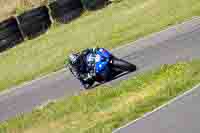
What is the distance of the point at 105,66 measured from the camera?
18656mm

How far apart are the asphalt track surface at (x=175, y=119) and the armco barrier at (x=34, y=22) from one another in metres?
19.8

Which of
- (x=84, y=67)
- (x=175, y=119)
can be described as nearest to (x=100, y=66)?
(x=84, y=67)

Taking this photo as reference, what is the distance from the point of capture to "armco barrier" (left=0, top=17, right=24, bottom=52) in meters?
31.7

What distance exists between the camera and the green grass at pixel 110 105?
1418 centimetres

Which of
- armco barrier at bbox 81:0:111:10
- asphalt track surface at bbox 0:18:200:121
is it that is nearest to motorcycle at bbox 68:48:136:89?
asphalt track surface at bbox 0:18:200:121

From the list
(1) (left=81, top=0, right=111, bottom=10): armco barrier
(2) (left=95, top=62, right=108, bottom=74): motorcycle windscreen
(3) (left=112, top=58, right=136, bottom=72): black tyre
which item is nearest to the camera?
(2) (left=95, top=62, right=108, bottom=74): motorcycle windscreen

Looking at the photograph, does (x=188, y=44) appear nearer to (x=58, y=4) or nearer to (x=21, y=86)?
(x=21, y=86)

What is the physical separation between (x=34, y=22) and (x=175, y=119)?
2189cm

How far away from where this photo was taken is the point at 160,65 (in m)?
18.5

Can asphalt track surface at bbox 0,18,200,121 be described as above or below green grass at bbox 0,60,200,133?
below

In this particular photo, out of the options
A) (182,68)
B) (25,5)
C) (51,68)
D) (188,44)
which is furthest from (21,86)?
(25,5)

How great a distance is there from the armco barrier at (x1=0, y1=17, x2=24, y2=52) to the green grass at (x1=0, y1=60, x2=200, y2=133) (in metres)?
14.9

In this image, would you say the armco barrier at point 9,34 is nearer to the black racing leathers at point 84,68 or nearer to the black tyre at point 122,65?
the black racing leathers at point 84,68

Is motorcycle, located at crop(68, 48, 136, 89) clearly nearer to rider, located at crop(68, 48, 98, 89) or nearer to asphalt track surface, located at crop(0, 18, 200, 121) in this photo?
rider, located at crop(68, 48, 98, 89)
